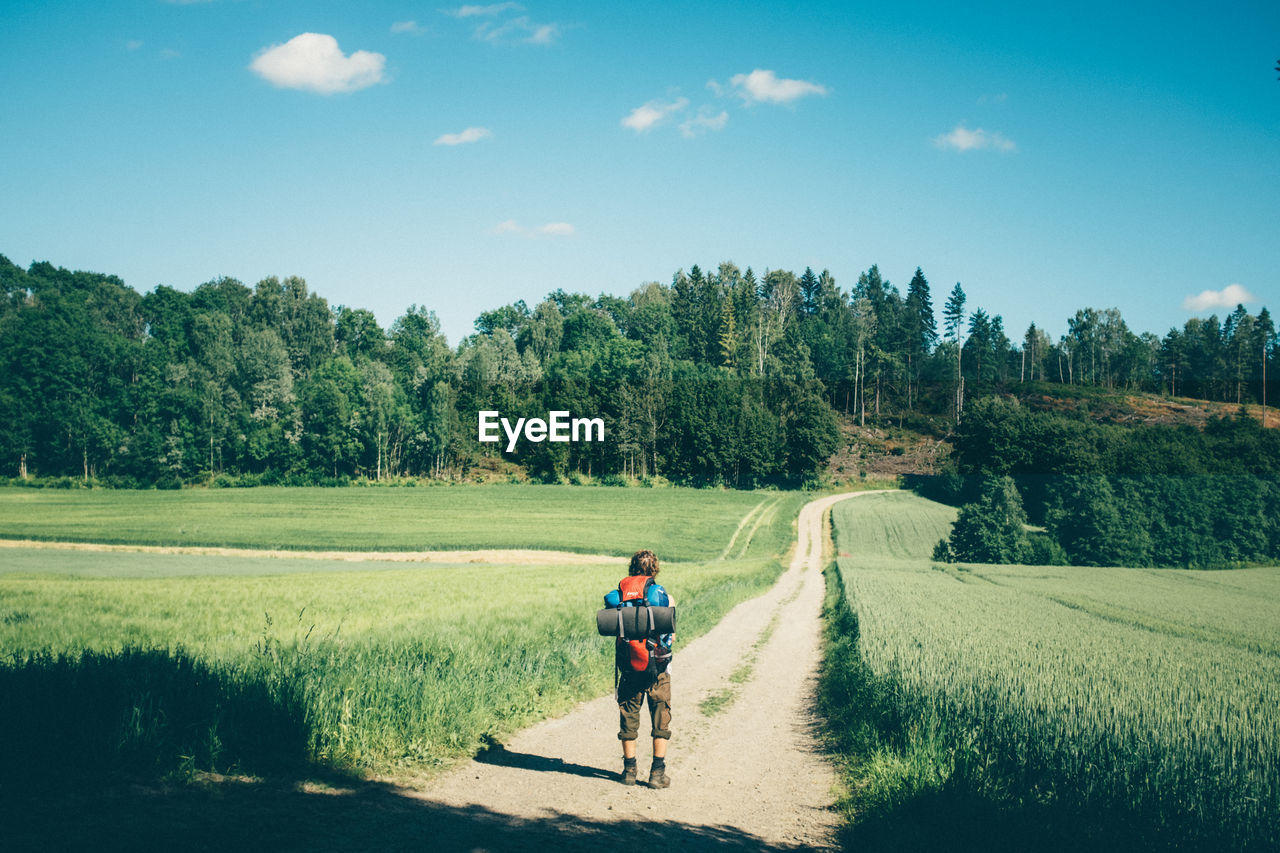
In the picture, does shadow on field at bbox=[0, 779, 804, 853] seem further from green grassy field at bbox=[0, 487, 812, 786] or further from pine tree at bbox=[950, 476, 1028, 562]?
pine tree at bbox=[950, 476, 1028, 562]

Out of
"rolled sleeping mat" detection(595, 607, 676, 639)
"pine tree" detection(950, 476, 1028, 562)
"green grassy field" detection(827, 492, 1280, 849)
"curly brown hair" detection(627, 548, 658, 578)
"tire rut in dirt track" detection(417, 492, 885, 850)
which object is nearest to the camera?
"green grassy field" detection(827, 492, 1280, 849)

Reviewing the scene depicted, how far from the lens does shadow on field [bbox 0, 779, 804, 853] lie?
508 centimetres

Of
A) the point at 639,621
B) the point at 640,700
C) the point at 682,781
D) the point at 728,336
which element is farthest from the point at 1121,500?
the point at 728,336

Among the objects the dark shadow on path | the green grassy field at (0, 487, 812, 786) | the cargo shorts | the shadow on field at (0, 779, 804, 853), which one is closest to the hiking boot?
the cargo shorts

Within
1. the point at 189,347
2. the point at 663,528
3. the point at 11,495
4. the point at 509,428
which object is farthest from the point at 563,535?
the point at 189,347

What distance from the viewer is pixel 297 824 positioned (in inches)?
226

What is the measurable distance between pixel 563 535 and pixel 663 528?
32.4 ft

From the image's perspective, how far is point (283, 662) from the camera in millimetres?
9719

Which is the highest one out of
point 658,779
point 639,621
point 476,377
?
point 476,377

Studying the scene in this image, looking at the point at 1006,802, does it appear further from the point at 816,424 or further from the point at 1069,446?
the point at 816,424

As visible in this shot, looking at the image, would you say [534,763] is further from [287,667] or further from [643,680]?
[287,667]

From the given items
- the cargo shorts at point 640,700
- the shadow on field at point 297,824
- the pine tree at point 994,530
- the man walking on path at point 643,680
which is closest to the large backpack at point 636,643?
the man walking on path at point 643,680

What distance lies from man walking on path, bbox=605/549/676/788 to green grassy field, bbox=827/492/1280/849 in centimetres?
216

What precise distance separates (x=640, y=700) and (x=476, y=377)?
293ft
